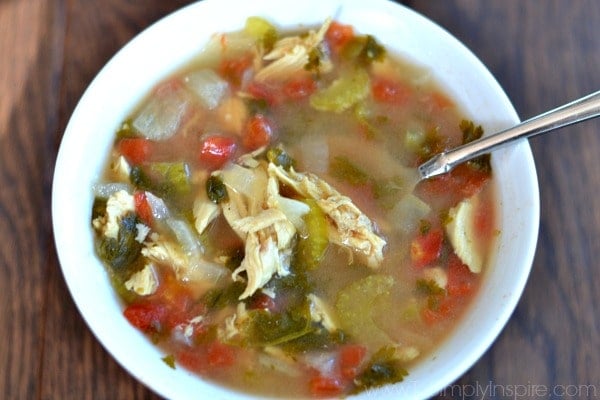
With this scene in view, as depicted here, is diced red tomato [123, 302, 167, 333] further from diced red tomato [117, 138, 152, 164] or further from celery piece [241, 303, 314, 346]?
diced red tomato [117, 138, 152, 164]

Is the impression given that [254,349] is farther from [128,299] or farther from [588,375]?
[588,375]

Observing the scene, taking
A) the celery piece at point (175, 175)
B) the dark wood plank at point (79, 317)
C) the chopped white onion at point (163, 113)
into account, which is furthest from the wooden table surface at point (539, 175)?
the celery piece at point (175, 175)

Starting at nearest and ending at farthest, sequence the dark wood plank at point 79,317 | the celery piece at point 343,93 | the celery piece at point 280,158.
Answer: the dark wood plank at point 79,317
the celery piece at point 280,158
the celery piece at point 343,93

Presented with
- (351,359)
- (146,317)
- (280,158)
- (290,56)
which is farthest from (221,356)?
(290,56)

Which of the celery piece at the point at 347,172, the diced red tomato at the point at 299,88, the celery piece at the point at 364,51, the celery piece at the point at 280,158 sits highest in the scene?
the celery piece at the point at 364,51

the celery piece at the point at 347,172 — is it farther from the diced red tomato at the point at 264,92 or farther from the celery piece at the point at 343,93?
the diced red tomato at the point at 264,92

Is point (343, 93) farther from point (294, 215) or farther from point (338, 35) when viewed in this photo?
point (294, 215)

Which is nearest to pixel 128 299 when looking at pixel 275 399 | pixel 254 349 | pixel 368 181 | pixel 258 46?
pixel 254 349
